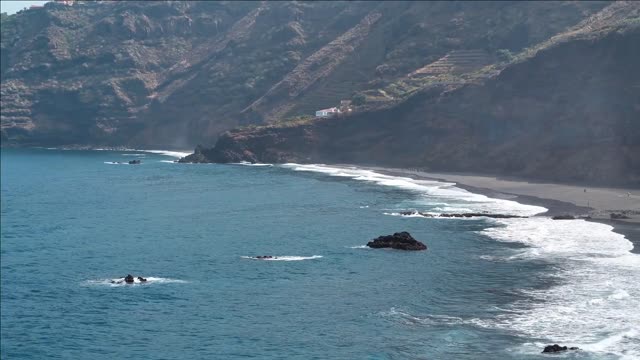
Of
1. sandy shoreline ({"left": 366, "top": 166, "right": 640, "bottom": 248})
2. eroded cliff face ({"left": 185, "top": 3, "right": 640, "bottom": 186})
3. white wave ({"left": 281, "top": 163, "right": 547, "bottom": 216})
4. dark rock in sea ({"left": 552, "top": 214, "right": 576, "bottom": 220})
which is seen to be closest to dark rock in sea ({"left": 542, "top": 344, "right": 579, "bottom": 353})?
sandy shoreline ({"left": 366, "top": 166, "right": 640, "bottom": 248})

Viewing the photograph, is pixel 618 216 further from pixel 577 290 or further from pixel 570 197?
pixel 577 290

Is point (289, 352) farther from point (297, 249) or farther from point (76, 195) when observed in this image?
point (76, 195)

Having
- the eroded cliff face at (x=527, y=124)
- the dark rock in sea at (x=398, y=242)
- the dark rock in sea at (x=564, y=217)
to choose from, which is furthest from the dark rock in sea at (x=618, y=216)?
the eroded cliff face at (x=527, y=124)

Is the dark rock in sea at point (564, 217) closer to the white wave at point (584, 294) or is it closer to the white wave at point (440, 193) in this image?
the white wave at point (440, 193)

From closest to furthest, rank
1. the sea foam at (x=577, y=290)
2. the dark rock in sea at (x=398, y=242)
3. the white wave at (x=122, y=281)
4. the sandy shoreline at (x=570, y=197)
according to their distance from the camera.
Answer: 1. the sea foam at (x=577, y=290)
2. the white wave at (x=122, y=281)
3. the dark rock in sea at (x=398, y=242)
4. the sandy shoreline at (x=570, y=197)

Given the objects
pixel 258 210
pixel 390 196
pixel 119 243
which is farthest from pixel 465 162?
pixel 119 243

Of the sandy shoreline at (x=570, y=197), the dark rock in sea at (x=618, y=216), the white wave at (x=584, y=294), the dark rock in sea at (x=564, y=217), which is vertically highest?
the sandy shoreline at (x=570, y=197)

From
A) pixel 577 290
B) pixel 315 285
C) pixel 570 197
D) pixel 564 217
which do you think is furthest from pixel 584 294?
pixel 570 197

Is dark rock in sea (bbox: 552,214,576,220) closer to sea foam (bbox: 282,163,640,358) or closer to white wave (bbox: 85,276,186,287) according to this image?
sea foam (bbox: 282,163,640,358)
